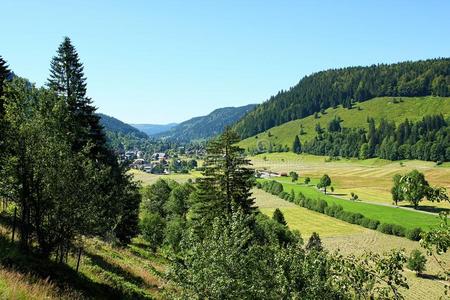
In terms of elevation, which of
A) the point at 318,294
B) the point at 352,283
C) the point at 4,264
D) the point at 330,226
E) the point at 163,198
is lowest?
the point at 330,226

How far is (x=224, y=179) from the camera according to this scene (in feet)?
135

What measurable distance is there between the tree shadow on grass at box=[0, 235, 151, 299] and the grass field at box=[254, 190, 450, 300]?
175ft

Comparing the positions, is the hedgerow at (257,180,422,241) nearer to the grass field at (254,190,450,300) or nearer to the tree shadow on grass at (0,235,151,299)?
the grass field at (254,190,450,300)

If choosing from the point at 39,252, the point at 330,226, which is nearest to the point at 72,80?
the point at 39,252

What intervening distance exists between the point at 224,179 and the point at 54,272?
23.5 m

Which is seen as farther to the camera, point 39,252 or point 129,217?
point 129,217

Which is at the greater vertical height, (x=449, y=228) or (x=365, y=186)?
(x=449, y=228)

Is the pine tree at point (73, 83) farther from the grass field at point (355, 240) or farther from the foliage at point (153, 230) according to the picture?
the grass field at point (355, 240)

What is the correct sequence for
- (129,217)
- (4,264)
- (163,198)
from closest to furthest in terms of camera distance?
(4,264)
(129,217)
(163,198)

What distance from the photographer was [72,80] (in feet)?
150

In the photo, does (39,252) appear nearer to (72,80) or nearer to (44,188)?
(44,188)

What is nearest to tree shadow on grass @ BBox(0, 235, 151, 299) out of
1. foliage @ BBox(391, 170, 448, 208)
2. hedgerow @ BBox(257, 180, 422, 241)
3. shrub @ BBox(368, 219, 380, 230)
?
foliage @ BBox(391, 170, 448, 208)

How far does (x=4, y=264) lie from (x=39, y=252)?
4069 millimetres

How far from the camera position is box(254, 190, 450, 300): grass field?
218 feet
